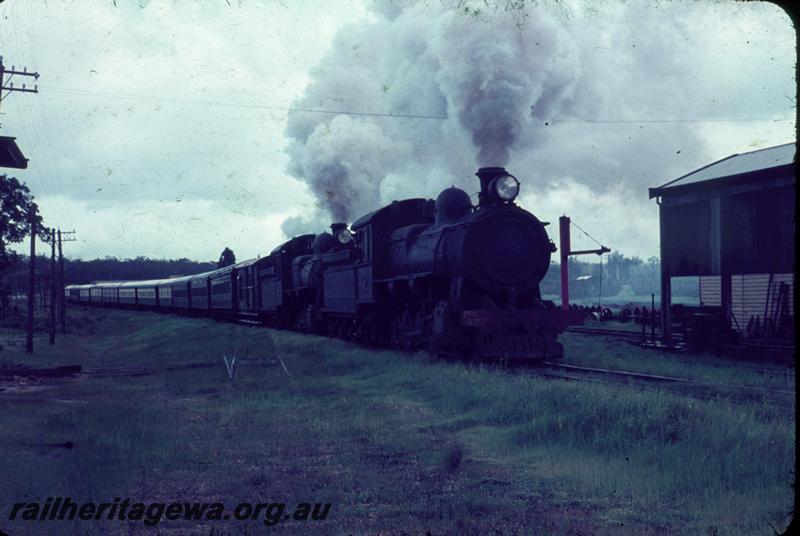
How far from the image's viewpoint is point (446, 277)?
51.8 ft

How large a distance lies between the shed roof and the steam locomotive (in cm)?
704

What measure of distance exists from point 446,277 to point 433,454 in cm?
799

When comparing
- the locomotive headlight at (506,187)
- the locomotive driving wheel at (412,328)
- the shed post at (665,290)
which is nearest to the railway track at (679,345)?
the shed post at (665,290)

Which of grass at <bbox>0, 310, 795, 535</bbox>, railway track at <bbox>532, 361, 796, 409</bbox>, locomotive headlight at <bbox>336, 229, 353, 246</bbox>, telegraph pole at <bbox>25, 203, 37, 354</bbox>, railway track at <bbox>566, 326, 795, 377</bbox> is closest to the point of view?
grass at <bbox>0, 310, 795, 535</bbox>

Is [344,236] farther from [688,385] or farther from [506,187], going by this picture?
[688,385]

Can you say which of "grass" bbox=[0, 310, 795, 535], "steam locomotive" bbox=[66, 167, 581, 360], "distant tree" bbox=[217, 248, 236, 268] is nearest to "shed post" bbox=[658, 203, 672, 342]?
"steam locomotive" bbox=[66, 167, 581, 360]

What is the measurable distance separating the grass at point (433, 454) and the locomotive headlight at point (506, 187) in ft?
12.3

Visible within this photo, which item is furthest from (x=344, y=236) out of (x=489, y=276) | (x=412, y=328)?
Result: (x=489, y=276)

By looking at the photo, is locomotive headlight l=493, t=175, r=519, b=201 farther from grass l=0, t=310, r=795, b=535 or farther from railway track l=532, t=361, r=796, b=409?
grass l=0, t=310, r=795, b=535

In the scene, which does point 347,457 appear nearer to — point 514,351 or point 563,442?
point 563,442

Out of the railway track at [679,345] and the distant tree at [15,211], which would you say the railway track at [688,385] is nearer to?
the railway track at [679,345]

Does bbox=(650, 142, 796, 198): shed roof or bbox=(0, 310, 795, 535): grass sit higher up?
bbox=(650, 142, 796, 198): shed roof

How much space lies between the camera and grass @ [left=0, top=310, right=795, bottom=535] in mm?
5773

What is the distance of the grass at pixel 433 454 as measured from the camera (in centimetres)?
577
